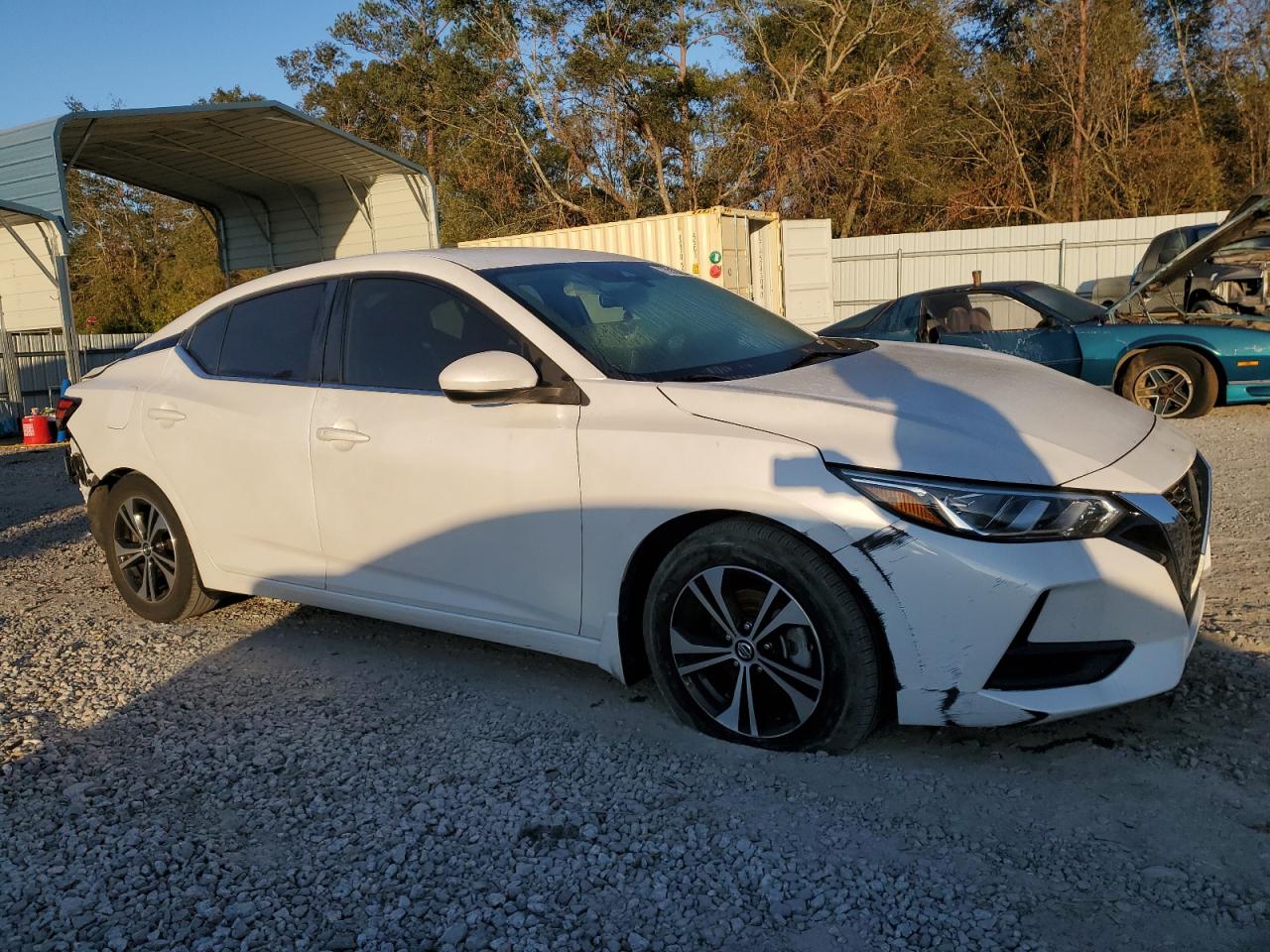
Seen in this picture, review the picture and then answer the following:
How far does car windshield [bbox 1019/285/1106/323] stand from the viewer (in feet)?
33.3

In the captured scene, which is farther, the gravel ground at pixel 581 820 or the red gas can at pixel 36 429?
the red gas can at pixel 36 429

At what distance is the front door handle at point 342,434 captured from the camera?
408cm

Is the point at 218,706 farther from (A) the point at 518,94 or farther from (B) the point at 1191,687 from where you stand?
(A) the point at 518,94

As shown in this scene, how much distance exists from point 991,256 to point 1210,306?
465 inches

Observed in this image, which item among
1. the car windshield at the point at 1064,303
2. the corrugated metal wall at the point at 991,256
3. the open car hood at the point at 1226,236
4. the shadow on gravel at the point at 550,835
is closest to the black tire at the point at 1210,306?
the open car hood at the point at 1226,236

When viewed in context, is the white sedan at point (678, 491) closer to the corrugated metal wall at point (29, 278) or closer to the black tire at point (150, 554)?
the black tire at point (150, 554)

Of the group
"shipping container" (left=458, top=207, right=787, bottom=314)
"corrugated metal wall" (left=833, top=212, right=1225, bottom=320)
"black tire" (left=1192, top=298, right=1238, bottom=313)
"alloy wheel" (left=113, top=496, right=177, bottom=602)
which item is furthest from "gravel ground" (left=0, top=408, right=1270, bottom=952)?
"corrugated metal wall" (left=833, top=212, right=1225, bottom=320)

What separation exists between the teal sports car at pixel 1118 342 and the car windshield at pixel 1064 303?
0.01 m

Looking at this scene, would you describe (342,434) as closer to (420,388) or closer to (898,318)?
(420,388)

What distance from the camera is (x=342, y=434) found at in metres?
4.12

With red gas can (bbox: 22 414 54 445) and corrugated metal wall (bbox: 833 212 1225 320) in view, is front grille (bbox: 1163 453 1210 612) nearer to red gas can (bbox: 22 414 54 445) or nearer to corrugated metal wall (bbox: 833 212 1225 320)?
red gas can (bbox: 22 414 54 445)

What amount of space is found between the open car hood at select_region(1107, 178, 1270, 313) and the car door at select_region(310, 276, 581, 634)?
7.23m

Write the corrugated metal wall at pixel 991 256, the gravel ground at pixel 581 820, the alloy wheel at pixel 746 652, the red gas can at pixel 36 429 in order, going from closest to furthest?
the gravel ground at pixel 581 820, the alloy wheel at pixel 746 652, the red gas can at pixel 36 429, the corrugated metal wall at pixel 991 256

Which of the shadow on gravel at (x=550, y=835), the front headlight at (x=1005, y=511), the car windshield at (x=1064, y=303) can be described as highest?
the car windshield at (x=1064, y=303)
